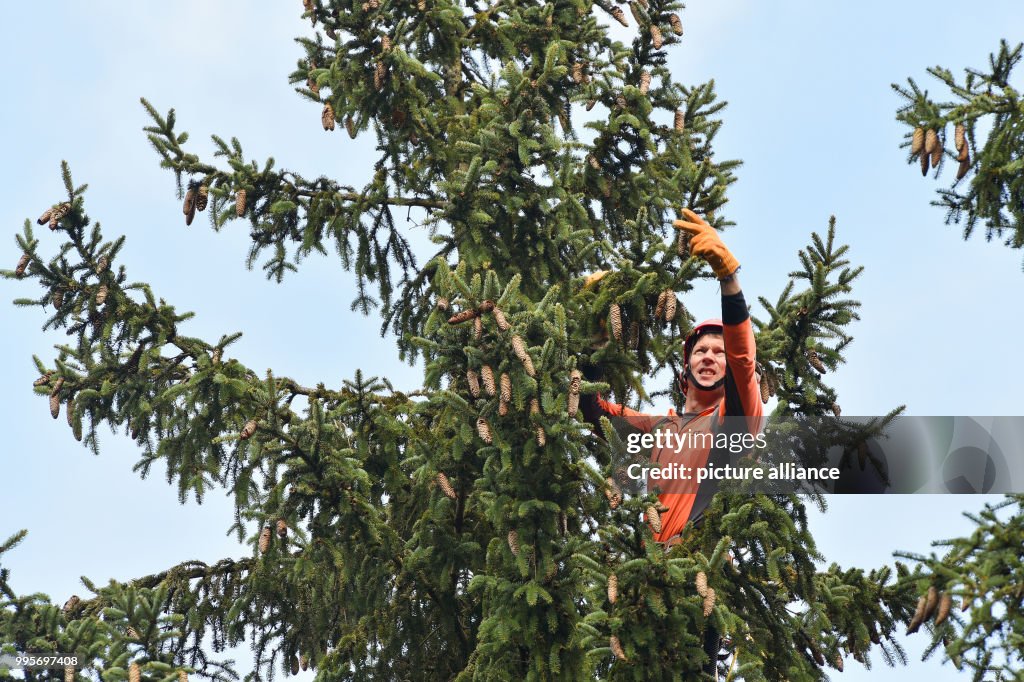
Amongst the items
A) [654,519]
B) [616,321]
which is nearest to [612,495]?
[654,519]

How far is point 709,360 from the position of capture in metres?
11.1

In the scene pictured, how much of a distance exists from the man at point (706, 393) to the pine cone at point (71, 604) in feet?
14.4

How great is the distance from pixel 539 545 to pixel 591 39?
5139 mm

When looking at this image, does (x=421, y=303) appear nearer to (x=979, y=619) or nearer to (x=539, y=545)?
(x=539, y=545)

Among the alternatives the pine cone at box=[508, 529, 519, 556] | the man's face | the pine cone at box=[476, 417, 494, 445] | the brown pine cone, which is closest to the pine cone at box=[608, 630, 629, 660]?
the brown pine cone

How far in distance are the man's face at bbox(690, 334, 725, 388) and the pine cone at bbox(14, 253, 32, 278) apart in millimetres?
5132

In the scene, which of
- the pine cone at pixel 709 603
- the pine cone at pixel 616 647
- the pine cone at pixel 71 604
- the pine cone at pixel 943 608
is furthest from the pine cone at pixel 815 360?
the pine cone at pixel 71 604

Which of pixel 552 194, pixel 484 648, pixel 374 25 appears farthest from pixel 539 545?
pixel 374 25

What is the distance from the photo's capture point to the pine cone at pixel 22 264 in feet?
36.9

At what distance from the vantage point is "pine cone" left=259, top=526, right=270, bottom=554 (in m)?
9.88

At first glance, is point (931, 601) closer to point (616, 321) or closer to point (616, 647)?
point (616, 647)

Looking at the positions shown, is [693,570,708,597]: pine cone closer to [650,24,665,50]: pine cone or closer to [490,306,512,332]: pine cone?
[490,306,512,332]: pine cone

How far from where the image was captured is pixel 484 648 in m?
9.82

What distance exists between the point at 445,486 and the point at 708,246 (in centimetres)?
250
